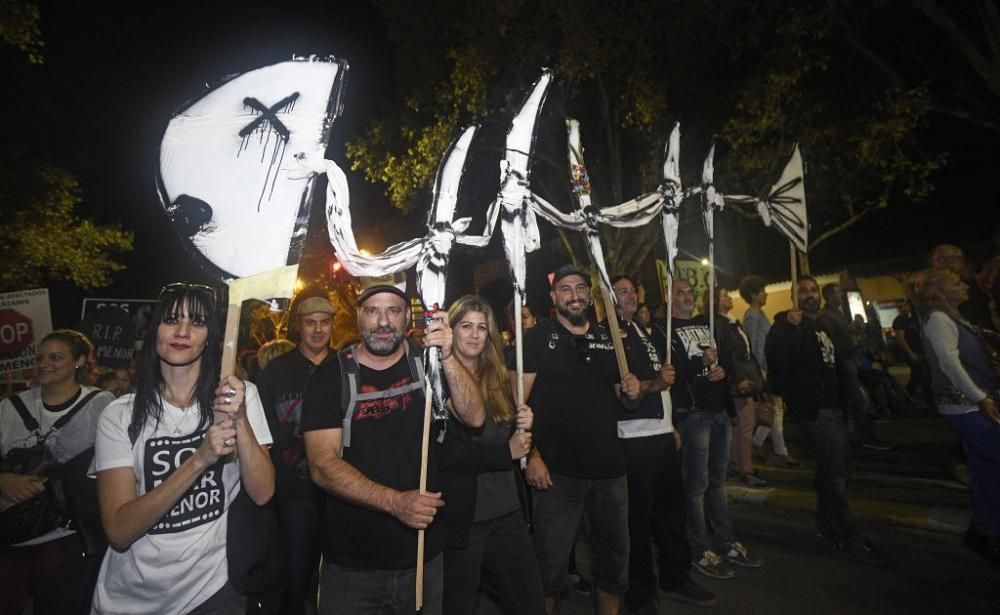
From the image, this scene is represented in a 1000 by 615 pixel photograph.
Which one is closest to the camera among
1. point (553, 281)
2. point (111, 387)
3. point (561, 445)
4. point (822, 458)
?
point (561, 445)

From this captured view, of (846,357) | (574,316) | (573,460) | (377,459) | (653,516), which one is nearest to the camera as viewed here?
(377,459)

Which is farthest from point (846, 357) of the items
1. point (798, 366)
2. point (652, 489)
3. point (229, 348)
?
point (229, 348)

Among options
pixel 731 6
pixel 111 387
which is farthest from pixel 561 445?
pixel 731 6

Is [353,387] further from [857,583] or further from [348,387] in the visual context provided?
[857,583]

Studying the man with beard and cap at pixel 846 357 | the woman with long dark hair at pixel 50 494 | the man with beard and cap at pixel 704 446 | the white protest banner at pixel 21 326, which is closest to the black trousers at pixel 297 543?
the woman with long dark hair at pixel 50 494

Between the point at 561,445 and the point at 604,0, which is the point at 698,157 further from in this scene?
the point at 561,445

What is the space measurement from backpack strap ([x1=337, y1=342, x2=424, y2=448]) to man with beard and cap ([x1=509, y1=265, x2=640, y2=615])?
117 centimetres

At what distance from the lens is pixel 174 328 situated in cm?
246

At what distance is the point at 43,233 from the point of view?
14.1 metres

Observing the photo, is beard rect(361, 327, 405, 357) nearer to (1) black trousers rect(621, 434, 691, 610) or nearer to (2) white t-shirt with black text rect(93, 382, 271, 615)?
(2) white t-shirt with black text rect(93, 382, 271, 615)

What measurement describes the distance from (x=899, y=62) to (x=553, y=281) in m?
11.1

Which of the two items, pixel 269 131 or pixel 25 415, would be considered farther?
pixel 25 415

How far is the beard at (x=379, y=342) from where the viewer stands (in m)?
2.90

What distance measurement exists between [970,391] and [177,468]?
203 inches
